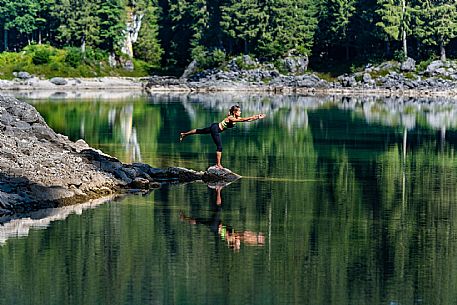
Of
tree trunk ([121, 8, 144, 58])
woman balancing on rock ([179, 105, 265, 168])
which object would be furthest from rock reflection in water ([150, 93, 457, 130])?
tree trunk ([121, 8, 144, 58])

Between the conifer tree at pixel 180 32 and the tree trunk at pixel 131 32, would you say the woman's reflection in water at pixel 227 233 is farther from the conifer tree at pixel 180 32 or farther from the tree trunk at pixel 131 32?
the tree trunk at pixel 131 32

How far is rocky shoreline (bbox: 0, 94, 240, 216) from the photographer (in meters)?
21.6

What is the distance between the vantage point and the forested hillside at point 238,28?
106812mm

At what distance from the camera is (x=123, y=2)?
12369 cm

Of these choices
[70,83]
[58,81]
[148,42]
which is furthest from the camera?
[148,42]

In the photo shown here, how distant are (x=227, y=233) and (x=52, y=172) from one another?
5.63 m

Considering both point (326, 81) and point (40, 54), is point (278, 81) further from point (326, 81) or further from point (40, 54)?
point (40, 54)

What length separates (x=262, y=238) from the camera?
60.3ft

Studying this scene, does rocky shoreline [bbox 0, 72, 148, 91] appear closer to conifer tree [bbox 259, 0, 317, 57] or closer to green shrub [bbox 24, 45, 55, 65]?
green shrub [bbox 24, 45, 55, 65]

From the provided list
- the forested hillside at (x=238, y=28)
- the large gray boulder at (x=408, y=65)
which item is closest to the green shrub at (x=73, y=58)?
the forested hillside at (x=238, y=28)

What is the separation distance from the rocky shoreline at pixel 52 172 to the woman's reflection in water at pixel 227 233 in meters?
2.94

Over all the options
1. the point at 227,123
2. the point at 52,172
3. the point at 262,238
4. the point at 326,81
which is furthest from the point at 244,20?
the point at 262,238

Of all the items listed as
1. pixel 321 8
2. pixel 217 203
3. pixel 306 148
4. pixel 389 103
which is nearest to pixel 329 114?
pixel 389 103

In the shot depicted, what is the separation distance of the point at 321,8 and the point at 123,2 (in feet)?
79.0
